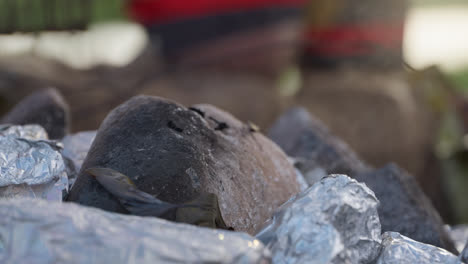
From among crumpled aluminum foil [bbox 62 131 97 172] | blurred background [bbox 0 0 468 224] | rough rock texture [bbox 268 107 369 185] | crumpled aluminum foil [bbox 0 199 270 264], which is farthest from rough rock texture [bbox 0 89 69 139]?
blurred background [bbox 0 0 468 224]

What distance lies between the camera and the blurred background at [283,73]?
389cm

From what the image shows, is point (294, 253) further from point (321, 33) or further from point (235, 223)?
point (321, 33)

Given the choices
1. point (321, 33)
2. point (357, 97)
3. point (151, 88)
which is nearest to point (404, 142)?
point (357, 97)

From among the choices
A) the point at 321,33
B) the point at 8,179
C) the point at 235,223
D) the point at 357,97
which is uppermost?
the point at 8,179

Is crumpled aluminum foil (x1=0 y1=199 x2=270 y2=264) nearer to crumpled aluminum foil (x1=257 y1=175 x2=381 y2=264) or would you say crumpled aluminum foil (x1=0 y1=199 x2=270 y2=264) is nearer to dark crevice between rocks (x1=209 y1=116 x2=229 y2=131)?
crumpled aluminum foil (x1=257 y1=175 x2=381 y2=264)

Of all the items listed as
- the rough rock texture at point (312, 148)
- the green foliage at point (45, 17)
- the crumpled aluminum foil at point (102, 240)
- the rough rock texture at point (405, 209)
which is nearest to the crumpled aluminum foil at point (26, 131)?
the crumpled aluminum foil at point (102, 240)

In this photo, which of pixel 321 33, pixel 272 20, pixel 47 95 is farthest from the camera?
pixel 321 33

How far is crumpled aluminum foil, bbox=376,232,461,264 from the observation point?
1170 millimetres

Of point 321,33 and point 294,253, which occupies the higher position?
point 294,253

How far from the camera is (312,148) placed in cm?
207

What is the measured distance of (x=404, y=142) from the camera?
4.02 metres

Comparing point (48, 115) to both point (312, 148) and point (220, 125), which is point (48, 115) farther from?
point (312, 148)

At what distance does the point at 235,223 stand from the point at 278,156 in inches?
14.3

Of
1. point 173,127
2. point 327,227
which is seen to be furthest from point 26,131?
point 327,227
